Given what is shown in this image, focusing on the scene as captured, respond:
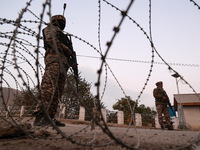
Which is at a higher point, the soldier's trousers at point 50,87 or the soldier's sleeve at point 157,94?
the soldier's sleeve at point 157,94

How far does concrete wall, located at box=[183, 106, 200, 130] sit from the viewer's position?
11373mm

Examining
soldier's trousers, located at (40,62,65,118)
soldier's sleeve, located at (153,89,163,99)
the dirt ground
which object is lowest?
the dirt ground

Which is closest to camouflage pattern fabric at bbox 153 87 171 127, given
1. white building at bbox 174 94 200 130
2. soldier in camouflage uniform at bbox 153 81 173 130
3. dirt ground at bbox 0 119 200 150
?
soldier in camouflage uniform at bbox 153 81 173 130

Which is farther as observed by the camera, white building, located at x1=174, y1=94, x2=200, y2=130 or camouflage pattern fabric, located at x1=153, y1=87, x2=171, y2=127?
white building, located at x1=174, y1=94, x2=200, y2=130

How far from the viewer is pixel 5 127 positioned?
1.59 metres

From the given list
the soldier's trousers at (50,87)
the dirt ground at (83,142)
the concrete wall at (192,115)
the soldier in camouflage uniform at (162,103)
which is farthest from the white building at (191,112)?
the soldier's trousers at (50,87)

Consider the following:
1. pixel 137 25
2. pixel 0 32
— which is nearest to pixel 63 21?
pixel 0 32

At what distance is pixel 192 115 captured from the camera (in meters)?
11.8

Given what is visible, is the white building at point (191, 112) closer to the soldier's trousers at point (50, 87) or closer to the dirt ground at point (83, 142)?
the dirt ground at point (83, 142)

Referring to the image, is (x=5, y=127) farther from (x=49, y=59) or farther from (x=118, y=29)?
(x=118, y=29)

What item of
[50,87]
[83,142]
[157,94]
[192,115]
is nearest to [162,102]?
[157,94]

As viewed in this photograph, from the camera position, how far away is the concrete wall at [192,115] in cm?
1137

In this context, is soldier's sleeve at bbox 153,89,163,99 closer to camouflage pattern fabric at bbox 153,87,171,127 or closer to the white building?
camouflage pattern fabric at bbox 153,87,171,127

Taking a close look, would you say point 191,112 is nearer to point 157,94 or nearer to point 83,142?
point 157,94
